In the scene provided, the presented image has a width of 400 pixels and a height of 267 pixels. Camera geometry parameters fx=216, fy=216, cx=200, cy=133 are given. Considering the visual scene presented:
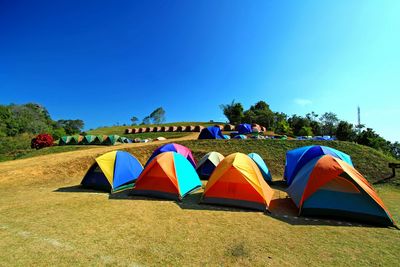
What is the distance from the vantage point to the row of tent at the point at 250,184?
6.94 m

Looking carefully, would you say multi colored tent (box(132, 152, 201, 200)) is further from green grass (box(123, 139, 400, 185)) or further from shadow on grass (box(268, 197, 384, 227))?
green grass (box(123, 139, 400, 185))

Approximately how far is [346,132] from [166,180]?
202 feet

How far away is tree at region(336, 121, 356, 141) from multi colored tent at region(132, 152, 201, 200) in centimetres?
5956

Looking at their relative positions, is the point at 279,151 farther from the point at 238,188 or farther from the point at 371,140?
the point at 371,140

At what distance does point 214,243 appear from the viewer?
17.5 ft

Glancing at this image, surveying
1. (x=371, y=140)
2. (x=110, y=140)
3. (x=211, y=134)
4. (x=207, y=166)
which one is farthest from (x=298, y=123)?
(x=207, y=166)

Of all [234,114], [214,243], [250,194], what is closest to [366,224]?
[250,194]

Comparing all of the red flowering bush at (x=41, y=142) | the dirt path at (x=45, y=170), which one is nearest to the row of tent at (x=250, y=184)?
the dirt path at (x=45, y=170)

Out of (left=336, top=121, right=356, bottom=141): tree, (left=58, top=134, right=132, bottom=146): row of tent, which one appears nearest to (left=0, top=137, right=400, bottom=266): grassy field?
(left=58, top=134, right=132, bottom=146): row of tent

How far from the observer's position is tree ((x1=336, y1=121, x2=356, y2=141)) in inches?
2180

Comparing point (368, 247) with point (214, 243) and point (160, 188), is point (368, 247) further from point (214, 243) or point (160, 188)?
point (160, 188)

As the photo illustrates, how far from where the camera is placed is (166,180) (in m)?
9.29

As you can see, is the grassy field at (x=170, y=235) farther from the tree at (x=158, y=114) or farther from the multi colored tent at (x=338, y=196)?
the tree at (x=158, y=114)

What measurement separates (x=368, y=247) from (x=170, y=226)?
5109mm
